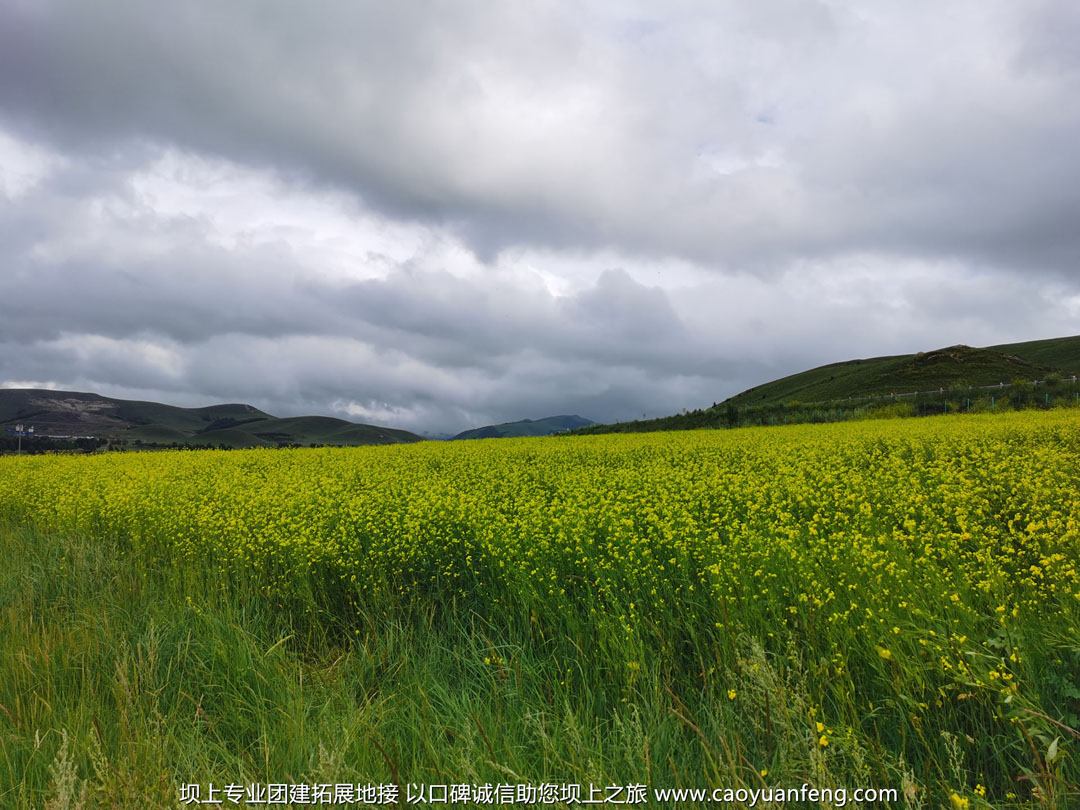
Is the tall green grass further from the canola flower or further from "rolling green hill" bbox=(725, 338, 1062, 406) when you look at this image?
"rolling green hill" bbox=(725, 338, 1062, 406)

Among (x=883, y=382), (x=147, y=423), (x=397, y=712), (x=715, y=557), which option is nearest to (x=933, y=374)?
(x=883, y=382)

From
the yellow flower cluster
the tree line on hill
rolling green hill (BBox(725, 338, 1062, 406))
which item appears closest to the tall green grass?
the yellow flower cluster

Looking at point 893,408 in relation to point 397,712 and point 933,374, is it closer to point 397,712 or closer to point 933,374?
point 397,712

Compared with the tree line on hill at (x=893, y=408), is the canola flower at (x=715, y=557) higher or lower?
lower

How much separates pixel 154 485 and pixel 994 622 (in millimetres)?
12803

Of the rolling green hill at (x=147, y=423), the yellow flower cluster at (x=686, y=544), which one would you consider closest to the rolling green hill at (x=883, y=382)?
the yellow flower cluster at (x=686, y=544)

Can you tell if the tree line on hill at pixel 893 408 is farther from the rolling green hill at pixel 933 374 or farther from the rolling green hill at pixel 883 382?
the rolling green hill at pixel 933 374

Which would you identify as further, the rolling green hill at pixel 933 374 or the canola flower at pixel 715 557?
the rolling green hill at pixel 933 374

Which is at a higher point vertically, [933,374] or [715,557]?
[933,374]

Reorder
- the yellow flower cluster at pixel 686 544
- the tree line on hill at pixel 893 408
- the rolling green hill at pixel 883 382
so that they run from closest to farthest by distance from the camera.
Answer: the yellow flower cluster at pixel 686 544 → the tree line on hill at pixel 893 408 → the rolling green hill at pixel 883 382

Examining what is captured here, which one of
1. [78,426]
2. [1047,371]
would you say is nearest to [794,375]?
[1047,371]

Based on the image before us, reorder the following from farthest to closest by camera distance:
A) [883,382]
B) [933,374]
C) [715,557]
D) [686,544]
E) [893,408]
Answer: [883,382] < [933,374] < [893,408] < [686,544] < [715,557]

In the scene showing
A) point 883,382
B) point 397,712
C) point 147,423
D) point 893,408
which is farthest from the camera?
point 147,423

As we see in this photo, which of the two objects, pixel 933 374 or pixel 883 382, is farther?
pixel 883 382
